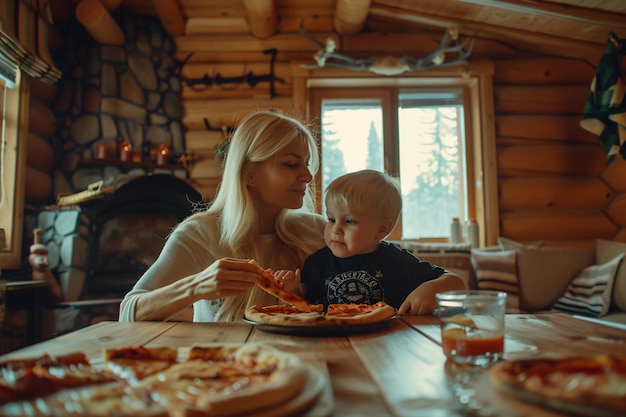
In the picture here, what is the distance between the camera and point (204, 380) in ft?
2.30

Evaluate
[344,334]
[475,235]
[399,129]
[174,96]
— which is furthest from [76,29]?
[344,334]

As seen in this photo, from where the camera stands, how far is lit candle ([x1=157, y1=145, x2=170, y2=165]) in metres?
4.17

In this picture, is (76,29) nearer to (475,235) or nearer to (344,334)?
(475,235)

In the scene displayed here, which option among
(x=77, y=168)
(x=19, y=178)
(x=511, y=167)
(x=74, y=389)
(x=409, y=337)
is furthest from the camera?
(x=511, y=167)

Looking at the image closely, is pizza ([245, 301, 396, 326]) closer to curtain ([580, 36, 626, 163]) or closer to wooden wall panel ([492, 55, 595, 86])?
curtain ([580, 36, 626, 163])

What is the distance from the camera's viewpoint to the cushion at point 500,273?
3650 millimetres

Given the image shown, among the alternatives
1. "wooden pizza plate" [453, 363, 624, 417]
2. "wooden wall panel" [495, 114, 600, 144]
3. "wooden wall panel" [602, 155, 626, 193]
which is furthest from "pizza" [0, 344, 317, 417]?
"wooden wall panel" [602, 155, 626, 193]

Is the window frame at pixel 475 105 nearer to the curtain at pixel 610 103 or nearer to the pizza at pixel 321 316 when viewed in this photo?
the curtain at pixel 610 103

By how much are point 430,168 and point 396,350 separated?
3.71 metres

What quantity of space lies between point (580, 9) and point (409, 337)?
352cm

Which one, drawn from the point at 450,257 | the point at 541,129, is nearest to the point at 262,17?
the point at 450,257

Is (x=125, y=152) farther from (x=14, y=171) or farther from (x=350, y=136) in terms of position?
(x=350, y=136)

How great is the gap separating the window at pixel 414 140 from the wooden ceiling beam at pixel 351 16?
47cm

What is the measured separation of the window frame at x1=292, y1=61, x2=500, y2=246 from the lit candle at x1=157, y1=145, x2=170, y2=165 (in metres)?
1.19
